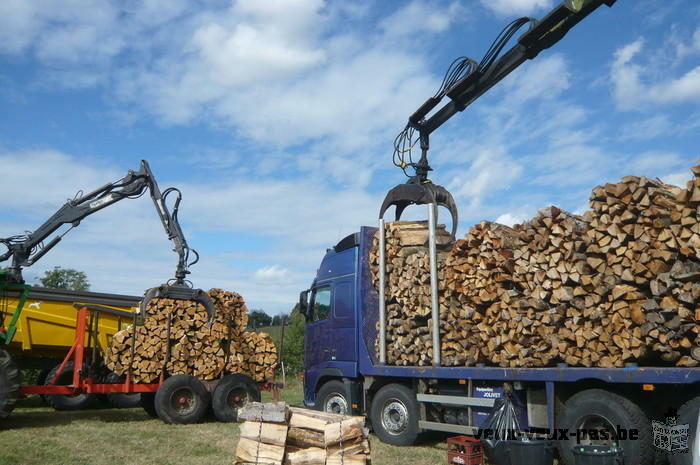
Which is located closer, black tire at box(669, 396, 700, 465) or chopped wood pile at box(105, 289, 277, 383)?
black tire at box(669, 396, 700, 465)

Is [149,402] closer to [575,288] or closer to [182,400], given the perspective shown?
[182,400]

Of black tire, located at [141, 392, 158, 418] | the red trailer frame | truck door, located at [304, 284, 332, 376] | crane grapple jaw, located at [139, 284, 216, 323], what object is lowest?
black tire, located at [141, 392, 158, 418]

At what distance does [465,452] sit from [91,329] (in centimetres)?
861

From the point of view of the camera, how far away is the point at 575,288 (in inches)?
277

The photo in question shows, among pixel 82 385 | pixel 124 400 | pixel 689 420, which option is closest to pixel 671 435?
pixel 689 420

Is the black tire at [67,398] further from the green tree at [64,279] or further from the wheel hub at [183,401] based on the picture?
the green tree at [64,279]

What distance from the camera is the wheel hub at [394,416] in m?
9.23

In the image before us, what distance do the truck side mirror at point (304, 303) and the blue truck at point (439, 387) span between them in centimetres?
2

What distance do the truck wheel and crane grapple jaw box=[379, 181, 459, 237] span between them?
3.09 metres

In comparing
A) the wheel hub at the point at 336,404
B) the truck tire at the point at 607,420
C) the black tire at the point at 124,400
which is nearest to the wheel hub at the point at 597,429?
the truck tire at the point at 607,420

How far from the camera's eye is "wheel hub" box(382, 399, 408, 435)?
9.23 metres

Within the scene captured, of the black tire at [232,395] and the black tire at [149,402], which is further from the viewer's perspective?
the black tire at [149,402]

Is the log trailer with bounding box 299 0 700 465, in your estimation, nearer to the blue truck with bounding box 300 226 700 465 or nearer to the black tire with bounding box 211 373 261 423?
the blue truck with bounding box 300 226 700 465

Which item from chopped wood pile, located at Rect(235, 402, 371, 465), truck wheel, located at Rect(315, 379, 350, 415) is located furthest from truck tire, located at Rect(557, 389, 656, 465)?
truck wheel, located at Rect(315, 379, 350, 415)
